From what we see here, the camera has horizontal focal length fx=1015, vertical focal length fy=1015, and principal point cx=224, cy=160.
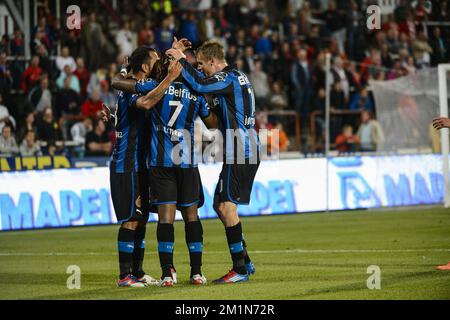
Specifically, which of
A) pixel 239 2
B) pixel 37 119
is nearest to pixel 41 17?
pixel 37 119

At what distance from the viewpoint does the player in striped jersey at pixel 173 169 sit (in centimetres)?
1078

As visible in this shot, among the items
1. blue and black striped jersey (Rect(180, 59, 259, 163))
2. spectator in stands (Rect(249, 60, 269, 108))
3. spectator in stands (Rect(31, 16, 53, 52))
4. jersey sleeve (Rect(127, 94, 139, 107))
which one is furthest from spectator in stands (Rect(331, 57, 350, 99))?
jersey sleeve (Rect(127, 94, 139, 107))

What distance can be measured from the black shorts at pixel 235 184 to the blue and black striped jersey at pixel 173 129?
463 mm

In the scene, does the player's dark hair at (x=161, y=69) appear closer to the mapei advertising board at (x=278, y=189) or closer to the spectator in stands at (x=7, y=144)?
the mapei advertising board at (x=278, y=189)

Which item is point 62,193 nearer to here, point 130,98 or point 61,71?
point 61,71

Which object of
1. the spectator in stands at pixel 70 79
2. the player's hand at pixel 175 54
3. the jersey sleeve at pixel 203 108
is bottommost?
the jersey sleeve at pixel 203 108

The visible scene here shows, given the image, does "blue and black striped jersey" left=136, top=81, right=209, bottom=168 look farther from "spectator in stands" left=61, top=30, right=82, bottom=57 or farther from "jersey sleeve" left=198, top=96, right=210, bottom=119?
"spectator in stands" left=61, top=30, right=82, bottom=57

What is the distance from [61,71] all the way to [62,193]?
456cm

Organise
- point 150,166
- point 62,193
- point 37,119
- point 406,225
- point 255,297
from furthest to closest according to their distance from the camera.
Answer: point 37,119 < point 62,193 < point 406,225 < point 150,166 < point 255,297

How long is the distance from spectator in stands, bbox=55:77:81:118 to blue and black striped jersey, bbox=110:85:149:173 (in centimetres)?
1190

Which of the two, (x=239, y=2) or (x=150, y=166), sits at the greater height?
(x=239, y=2)

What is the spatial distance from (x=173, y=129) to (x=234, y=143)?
27.9 inches

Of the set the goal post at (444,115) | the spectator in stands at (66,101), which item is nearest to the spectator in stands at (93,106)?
the spectator in stands at (66,101)

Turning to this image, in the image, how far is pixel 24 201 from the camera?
19.2 m
